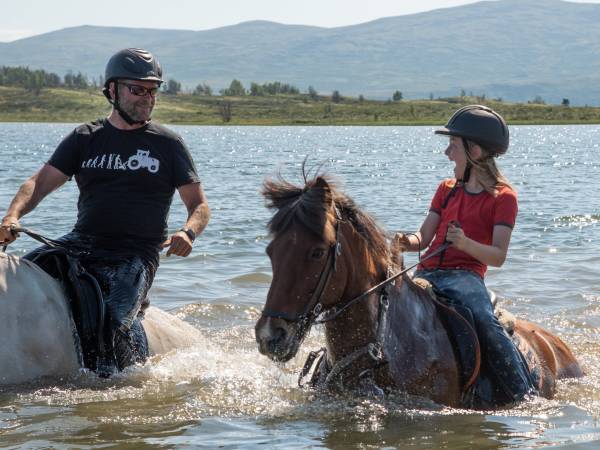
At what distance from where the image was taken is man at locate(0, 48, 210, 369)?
25.2 feet

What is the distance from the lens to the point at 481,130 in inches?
275

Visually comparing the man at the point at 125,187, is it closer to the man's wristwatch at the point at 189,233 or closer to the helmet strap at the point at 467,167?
the man's wristwatch at the point at 189,233

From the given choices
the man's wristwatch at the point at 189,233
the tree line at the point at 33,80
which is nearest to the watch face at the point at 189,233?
the man's wristwatch at the point at 189,233

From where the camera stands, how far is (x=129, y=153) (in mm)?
7730

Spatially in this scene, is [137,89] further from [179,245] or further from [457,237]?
[457,237]

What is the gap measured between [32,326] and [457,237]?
9.81 feet

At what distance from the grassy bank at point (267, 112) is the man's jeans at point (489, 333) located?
10211cm

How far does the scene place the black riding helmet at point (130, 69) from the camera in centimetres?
767

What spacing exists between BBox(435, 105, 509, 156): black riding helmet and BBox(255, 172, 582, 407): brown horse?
1158 millimetres

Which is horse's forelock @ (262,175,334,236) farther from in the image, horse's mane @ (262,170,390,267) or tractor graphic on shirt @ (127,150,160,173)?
tractor graphic on shirt @ (127,150,160,173)

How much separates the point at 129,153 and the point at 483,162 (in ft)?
8.66

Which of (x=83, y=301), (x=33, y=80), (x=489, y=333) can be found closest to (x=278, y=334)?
(x=489, y=333)

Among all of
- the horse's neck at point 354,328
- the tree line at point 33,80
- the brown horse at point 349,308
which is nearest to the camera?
the brown horse at point 349,308

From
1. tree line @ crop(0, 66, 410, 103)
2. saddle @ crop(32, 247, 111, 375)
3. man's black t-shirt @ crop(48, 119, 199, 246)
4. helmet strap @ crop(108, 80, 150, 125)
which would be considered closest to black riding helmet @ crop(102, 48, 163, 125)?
helmet strap @ crop(108, 80, 150, 125)
